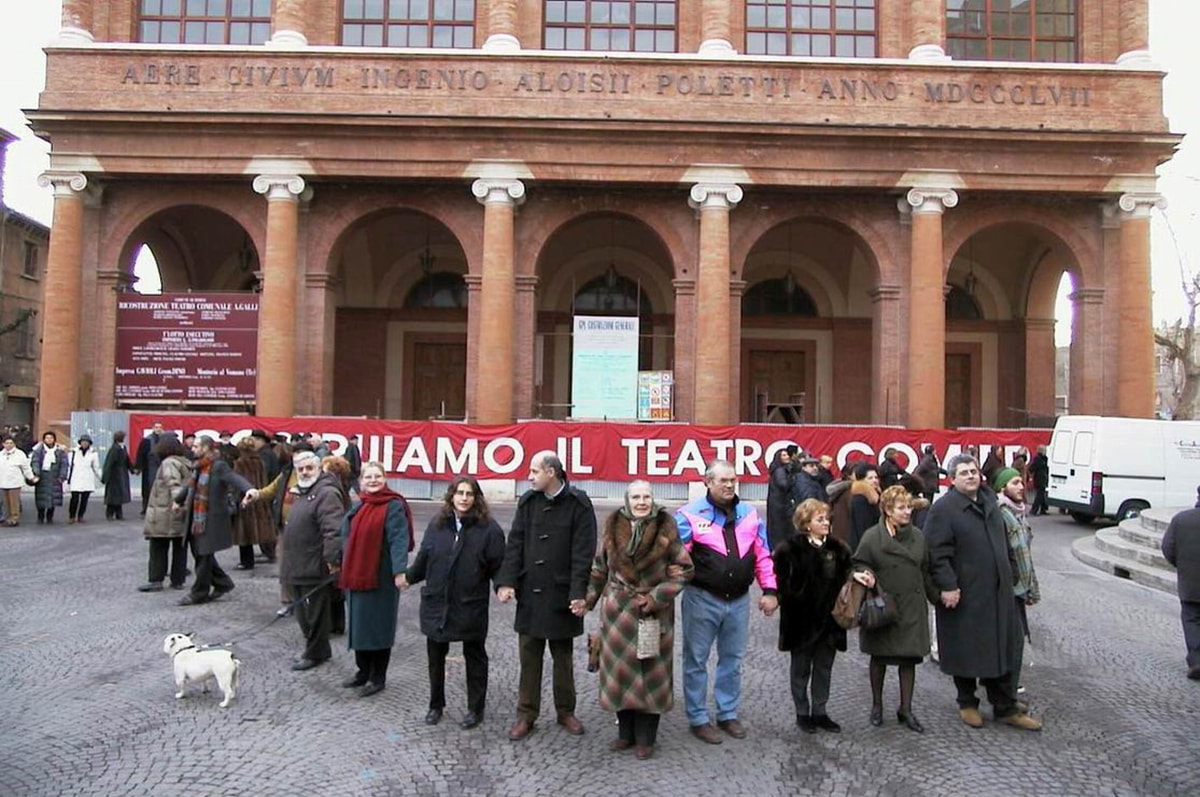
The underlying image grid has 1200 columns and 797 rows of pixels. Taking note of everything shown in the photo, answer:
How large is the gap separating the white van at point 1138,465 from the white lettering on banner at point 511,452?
11.0m

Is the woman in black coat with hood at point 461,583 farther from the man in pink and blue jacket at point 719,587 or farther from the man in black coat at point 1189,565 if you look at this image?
the man in black coat at point 1189,565

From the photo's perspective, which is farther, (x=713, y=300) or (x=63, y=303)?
(x=63, y=303)

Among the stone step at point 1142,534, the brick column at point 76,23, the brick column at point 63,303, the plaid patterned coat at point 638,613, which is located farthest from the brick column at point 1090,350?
the brick column at point 76,23

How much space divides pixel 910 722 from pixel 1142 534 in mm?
9103

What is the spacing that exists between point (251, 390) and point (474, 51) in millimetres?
9193

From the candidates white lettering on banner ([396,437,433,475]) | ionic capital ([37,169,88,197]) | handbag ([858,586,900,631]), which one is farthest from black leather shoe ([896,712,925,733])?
ionic capital ([37,169,88,197])

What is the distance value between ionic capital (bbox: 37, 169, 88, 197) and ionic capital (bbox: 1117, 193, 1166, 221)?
23.5 meters

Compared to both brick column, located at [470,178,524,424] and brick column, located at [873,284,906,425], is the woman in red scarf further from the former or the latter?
brick column, located at [873,284,906,425]

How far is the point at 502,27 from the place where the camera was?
20.7 m

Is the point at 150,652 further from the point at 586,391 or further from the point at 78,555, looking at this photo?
the point at 586,391

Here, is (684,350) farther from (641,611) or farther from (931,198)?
(641,611)

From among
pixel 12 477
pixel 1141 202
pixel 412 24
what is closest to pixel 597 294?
pixel 412 24

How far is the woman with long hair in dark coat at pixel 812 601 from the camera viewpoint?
557 cm

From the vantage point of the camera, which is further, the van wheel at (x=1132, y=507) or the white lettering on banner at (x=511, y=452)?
the white lettering on banner at (x=511, y=452)
